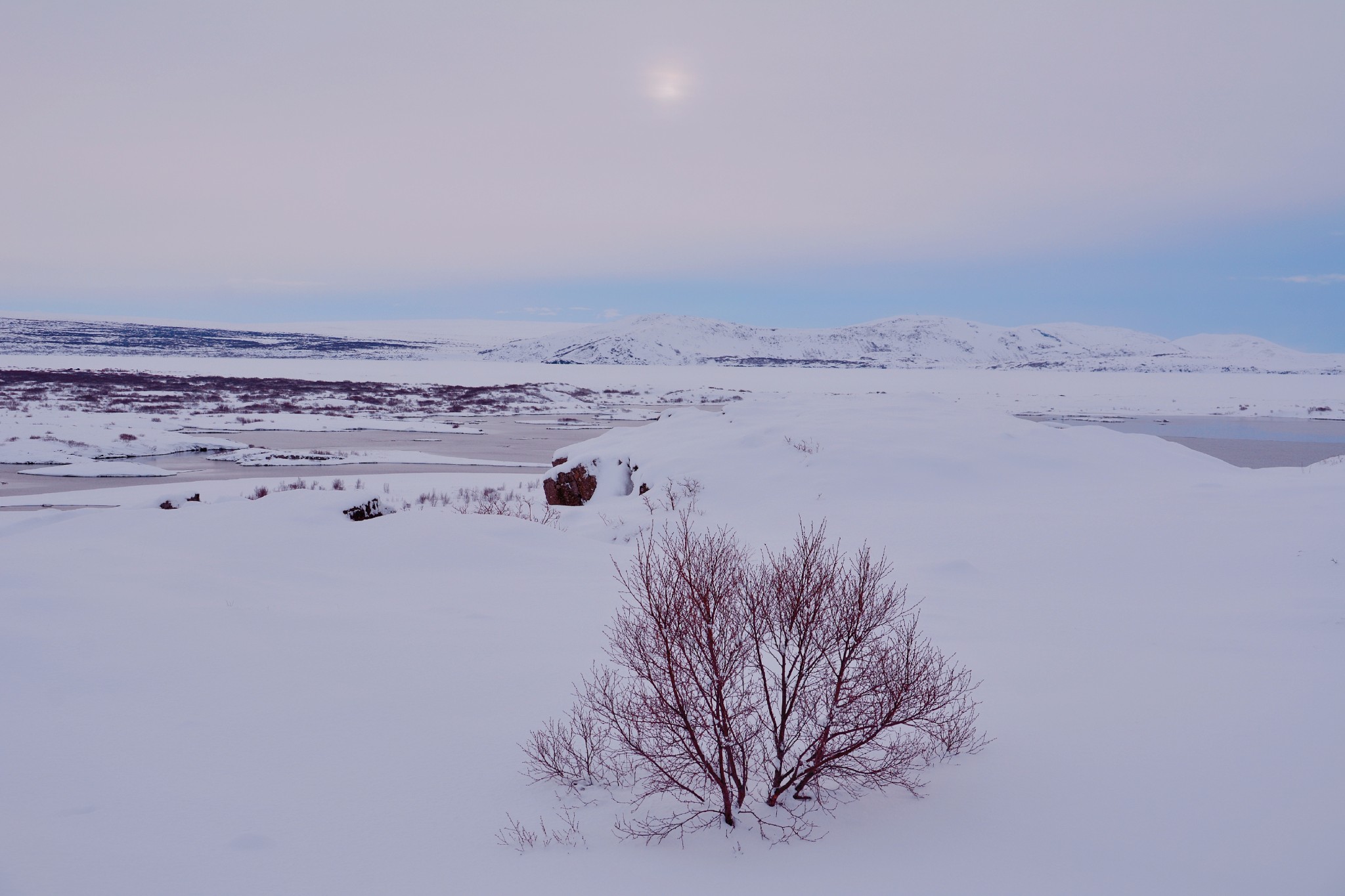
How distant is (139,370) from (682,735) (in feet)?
297

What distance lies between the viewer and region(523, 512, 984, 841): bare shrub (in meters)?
4.76

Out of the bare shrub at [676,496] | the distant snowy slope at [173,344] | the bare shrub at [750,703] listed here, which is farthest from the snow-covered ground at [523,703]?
the distant snowy slope at [173,344]

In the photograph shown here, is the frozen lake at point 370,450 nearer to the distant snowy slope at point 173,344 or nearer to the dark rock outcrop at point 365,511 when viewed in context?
the dark rock outcrop at point 365,511

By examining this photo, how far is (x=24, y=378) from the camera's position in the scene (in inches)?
2287

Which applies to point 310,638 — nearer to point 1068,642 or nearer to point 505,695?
point 505,695

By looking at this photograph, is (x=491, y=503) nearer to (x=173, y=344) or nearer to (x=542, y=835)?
(x=542, y=835)

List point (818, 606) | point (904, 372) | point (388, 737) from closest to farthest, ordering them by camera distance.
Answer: point (818, 606) < point (388, 737) < point (904, 372)

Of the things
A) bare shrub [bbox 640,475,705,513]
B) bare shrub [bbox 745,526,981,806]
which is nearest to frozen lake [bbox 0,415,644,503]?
bare shrub [bbox 640,475,705,513]

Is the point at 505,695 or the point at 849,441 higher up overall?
the point at 849,441

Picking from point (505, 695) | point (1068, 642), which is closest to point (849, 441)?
point (1068, 642)

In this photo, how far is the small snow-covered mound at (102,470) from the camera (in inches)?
943

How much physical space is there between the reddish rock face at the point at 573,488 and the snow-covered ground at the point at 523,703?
21.7ft

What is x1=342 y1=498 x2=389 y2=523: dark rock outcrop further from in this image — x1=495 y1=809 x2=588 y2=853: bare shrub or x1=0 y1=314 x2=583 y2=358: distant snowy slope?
x1=0 y1=314 x2=583 y2=358: distant snowy slope

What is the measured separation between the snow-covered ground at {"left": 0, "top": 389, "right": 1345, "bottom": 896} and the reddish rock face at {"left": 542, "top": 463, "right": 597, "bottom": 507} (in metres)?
6.62
